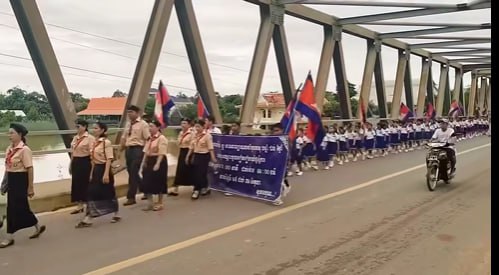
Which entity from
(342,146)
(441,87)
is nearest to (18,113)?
(342,146)

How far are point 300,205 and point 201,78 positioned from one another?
8257 mm

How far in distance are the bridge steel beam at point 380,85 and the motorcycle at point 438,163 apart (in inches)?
724

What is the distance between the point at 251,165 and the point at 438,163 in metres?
3.72

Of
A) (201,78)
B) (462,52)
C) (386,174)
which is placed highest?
(462,52)

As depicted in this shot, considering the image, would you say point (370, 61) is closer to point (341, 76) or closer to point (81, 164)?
point (341, 76)

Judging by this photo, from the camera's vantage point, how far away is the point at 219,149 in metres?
9.72

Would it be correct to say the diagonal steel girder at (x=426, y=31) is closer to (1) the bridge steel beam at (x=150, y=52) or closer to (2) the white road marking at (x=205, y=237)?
(1) the bridge steel beam at (x=150, y=52)

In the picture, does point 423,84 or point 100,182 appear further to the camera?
point 423,84

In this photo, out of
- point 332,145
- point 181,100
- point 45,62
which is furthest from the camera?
point 332,145

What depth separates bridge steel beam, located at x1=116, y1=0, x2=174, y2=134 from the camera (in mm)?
13406

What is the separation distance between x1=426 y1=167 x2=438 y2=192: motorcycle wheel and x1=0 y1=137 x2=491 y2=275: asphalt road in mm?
340

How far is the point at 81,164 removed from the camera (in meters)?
7.02

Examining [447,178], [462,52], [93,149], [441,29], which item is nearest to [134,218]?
[93,149]

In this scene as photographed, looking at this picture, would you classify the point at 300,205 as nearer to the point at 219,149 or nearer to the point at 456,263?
the point at 219,149
